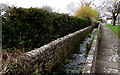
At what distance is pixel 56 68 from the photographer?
166 inches

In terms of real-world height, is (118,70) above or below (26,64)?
below

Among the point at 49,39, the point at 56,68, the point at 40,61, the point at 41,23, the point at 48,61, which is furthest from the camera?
the point at 49,39

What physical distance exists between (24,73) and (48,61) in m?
1.29

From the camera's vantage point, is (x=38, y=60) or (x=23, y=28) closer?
(x=38, y=60)

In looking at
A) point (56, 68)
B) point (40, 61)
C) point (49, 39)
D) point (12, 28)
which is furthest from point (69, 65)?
point (12, 28)

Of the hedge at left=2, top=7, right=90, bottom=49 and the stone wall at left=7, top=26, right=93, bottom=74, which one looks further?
the hedge at left=2, top=7, right=90, bottom=49

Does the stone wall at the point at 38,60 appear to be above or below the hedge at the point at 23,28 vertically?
below

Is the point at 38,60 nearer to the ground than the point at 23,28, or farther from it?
nearer to the ground

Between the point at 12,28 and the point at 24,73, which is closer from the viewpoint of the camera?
the point at 24,73

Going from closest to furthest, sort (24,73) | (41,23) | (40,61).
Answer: (24,73) → (40,61) → (41,23)

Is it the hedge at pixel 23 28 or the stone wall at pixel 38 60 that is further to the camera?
the hedge at pixel 23 28

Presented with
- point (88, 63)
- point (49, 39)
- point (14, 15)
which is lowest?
point (88, 63)

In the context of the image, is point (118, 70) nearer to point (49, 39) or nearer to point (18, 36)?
point (49, 39)

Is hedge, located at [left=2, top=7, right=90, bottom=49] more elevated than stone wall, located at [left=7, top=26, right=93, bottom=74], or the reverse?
hedge, located at [left=2, top=7, right=90, bottom=49]
